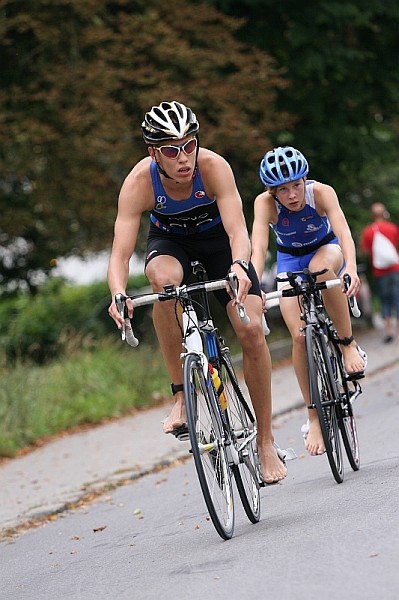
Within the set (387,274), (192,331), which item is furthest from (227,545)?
(387,274)

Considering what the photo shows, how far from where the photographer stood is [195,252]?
7.07 m

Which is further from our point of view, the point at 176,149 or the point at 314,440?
the point at 314,440

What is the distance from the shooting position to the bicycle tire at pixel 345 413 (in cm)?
820

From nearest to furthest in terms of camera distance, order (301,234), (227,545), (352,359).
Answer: (227,545) < (301,234) < (352,359)

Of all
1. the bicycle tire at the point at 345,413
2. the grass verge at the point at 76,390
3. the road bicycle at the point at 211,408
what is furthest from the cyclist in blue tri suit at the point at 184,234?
the grass verge at the point at 76,390

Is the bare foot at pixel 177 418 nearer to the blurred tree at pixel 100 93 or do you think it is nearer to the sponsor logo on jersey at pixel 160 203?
the sponsor logo on jersey at pixel 160 203

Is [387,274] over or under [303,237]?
under

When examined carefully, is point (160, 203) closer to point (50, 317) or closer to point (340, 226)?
point (340, 226)

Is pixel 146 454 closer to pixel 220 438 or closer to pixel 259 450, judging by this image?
pixel 259 450

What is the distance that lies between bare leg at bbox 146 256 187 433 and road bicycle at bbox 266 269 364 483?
0.94 metres

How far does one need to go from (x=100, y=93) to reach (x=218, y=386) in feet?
38.1

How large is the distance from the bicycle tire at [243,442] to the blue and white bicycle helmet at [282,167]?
1472 millimetres

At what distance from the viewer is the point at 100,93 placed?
17766 millimetres

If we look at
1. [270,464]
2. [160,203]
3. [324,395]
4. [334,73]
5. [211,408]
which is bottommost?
[334,73]
